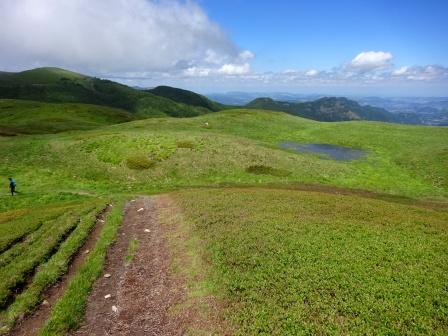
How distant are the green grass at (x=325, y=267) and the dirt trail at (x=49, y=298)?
8471 mm

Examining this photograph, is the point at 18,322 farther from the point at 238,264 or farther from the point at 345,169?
the point at 345,169

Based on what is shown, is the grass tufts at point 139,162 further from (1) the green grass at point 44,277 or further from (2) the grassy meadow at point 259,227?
(1) the green grass at point 44,277

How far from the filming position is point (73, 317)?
17.4 m

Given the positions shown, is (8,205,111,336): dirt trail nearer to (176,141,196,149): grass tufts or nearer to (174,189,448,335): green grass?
(174,189,448,335): green grass

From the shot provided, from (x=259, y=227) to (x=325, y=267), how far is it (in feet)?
23.6

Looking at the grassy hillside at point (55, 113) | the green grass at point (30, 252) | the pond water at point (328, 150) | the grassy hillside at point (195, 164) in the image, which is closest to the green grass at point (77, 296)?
the green grass at point (30, 252)

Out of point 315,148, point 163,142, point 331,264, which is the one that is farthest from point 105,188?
point 315,148

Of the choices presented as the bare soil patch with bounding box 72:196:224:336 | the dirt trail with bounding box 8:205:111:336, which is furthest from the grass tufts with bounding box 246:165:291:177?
the dirt trail with bounding box 8:205:111:336

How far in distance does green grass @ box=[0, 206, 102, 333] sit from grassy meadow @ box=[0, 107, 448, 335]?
9 cm

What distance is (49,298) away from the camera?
64.0 feet

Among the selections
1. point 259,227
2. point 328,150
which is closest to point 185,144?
point 328,150

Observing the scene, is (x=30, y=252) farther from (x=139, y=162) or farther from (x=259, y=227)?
(x=139, y=162)

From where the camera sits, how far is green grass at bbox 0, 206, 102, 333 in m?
17.9

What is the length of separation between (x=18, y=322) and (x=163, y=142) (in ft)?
177
